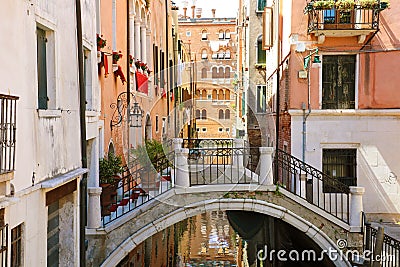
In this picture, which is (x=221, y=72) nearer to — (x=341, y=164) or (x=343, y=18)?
(x=343, y=18)

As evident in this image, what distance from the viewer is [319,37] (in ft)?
39.9

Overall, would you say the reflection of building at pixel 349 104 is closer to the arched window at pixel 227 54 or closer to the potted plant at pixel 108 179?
the potted plant at pixel 108 179

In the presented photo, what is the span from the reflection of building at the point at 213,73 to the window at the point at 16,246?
20.1 metres

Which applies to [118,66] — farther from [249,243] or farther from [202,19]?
[202,19]

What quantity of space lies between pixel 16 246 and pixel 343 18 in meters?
9.90

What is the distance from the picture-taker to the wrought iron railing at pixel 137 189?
884 centimetres

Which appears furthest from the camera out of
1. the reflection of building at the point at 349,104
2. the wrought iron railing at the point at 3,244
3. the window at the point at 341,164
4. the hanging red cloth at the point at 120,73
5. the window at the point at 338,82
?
the window at the point at 341,164

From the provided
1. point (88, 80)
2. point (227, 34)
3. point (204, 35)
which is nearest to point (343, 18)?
point (88, 80)

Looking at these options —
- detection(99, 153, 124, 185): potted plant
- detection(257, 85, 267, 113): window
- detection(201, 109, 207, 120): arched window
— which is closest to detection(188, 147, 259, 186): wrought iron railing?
detection(99, 153, 124, 185): potted plant

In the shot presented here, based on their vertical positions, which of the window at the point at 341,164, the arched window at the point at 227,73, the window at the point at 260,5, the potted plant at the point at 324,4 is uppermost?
the window at the point at 260,5

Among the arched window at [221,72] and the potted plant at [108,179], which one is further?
the arched window at [221,72]

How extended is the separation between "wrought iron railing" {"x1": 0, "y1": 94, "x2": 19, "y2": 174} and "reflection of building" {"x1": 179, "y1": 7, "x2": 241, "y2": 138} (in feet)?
67.4

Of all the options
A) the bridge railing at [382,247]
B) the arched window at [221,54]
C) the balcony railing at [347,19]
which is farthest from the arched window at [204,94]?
the bridge railing at [382,247]

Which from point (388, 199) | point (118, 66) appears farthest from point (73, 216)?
point (388, 199)
